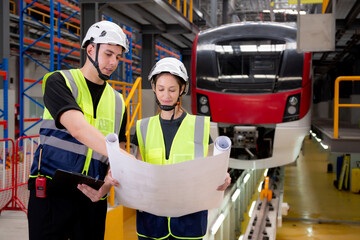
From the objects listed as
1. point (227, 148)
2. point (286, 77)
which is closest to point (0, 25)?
point (286, 77)

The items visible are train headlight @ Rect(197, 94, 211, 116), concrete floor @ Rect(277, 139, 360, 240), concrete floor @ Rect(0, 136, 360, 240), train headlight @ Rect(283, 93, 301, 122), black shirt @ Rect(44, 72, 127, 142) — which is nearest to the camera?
black shirt @ Rect(44, 72, 127, 142)

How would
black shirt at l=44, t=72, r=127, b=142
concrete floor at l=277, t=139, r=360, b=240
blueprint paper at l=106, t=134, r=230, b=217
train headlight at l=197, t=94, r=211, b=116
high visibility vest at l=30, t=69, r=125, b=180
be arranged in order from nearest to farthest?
1. blueprint paper at l=106, t=134, r=230, b=217
2. black shirt at l=44, t=72, r=127, b=142
3. high visibility vest at l=30, t=69, r=125, b=180
4. train headlight at l=197, t=94, r=211, b=116
5. concrete floor at l=277, t=139, r=360, b=240

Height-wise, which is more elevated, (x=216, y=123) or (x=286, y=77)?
(x=286, y=77)

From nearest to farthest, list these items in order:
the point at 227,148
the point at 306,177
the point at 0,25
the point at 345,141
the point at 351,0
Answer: the point at 227,148, the point at 345,141, the point at 351,0, the point at 0,25, the point at 306,177

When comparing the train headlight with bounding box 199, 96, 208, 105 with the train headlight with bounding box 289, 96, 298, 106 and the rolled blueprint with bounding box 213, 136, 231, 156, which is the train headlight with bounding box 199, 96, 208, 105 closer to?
the train headlight with bounding box 289, 96, 298, 106

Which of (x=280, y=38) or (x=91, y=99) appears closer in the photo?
(x=91, y=99)

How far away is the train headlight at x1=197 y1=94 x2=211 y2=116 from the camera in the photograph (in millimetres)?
6320

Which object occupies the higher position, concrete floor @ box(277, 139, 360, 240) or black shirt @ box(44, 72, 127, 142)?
black shirt @ box(44, 72, 127, 142)

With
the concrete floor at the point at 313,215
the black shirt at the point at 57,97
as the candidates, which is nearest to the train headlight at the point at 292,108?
the concrete floor at the point at 313,215

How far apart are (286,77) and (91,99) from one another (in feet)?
15.1

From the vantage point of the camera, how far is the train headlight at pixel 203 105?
6.32 metres

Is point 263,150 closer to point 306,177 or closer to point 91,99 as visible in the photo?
point 91,99

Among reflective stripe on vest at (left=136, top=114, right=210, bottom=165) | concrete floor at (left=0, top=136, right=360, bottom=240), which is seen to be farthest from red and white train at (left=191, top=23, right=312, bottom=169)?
reflective stripe on vest at (left=136, top=114, right=210, bottom=165)

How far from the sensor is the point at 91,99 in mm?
2049
